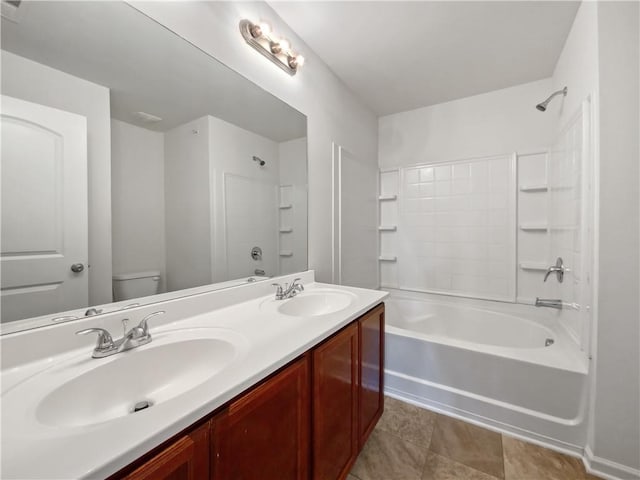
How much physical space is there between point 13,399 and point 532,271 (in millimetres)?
3026

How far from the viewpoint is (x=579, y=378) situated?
134 cm

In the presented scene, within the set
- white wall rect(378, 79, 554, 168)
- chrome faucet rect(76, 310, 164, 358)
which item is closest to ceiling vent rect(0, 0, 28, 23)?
chrome faucet rect(76, 310, 164, 358)

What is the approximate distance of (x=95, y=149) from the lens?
865mm

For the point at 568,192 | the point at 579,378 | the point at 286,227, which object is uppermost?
the point at 568,192

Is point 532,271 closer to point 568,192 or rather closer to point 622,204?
point 568,192

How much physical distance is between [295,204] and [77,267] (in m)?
1.13

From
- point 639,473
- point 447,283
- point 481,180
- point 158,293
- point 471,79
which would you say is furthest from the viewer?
point 447,283

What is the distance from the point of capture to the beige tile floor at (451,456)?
1254 mm

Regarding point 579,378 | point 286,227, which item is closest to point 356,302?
point 286,227

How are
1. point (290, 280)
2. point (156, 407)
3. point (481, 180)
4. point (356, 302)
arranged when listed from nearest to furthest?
1. point (156, 407)
2. point (356, 302)
3. point (290, 280)
4. point (481, 180)

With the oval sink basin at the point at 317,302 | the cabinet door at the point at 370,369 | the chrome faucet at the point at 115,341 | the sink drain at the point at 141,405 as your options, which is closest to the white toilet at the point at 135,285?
the chrome faucet at the point at 115,341

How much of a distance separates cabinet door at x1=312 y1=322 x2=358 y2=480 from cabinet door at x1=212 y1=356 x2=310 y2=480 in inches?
2.1

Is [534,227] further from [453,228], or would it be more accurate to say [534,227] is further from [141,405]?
[141,405]

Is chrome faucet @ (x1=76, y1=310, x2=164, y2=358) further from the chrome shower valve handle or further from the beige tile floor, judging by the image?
the chrome shower valve handle
